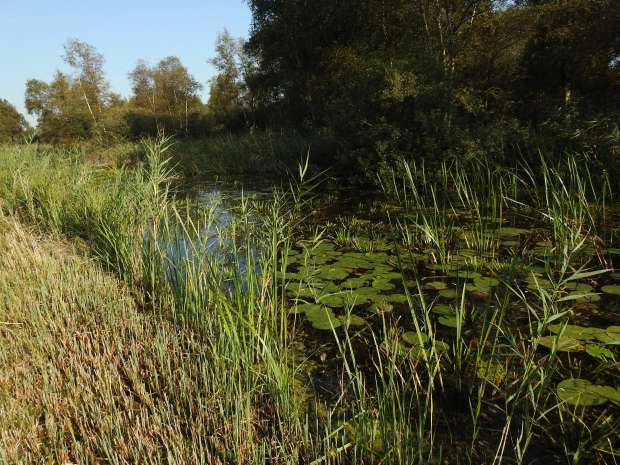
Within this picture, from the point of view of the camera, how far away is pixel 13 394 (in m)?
1.80

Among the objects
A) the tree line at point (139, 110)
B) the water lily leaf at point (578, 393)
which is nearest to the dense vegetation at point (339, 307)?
the water lily leaf at point (578, 393)

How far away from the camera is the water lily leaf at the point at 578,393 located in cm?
173

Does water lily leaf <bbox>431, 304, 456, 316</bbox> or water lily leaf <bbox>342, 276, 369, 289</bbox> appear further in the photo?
water lily leaf <bbox>342, 276, 369, 289</bbox>

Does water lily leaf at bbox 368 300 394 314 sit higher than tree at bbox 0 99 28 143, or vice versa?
tree at bbox 0 99 28 143

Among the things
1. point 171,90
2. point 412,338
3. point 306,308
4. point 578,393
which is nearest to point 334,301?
point 306,308

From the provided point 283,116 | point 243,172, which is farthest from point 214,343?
point 283,116

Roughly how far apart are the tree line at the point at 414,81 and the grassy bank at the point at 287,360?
11.9 feet

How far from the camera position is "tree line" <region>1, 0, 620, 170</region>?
290 inches

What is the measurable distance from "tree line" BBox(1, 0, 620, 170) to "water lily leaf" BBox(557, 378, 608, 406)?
409cm

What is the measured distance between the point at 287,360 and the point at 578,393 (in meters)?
1.40

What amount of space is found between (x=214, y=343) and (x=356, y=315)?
1.17 m

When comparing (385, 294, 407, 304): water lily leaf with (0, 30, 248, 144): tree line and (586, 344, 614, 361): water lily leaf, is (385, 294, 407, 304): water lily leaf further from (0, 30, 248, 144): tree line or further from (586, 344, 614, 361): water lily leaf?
(0, 30, 248, 144): tree line

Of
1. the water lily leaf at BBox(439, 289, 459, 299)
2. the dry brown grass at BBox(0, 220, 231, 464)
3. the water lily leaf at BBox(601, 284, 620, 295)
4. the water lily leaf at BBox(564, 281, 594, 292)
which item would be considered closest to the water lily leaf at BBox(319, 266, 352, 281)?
the water lily leaf at BBox(439, 289, 459, 299)

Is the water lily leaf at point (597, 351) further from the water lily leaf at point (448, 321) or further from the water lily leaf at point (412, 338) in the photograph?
the water lily leaf at point (412, 338)
